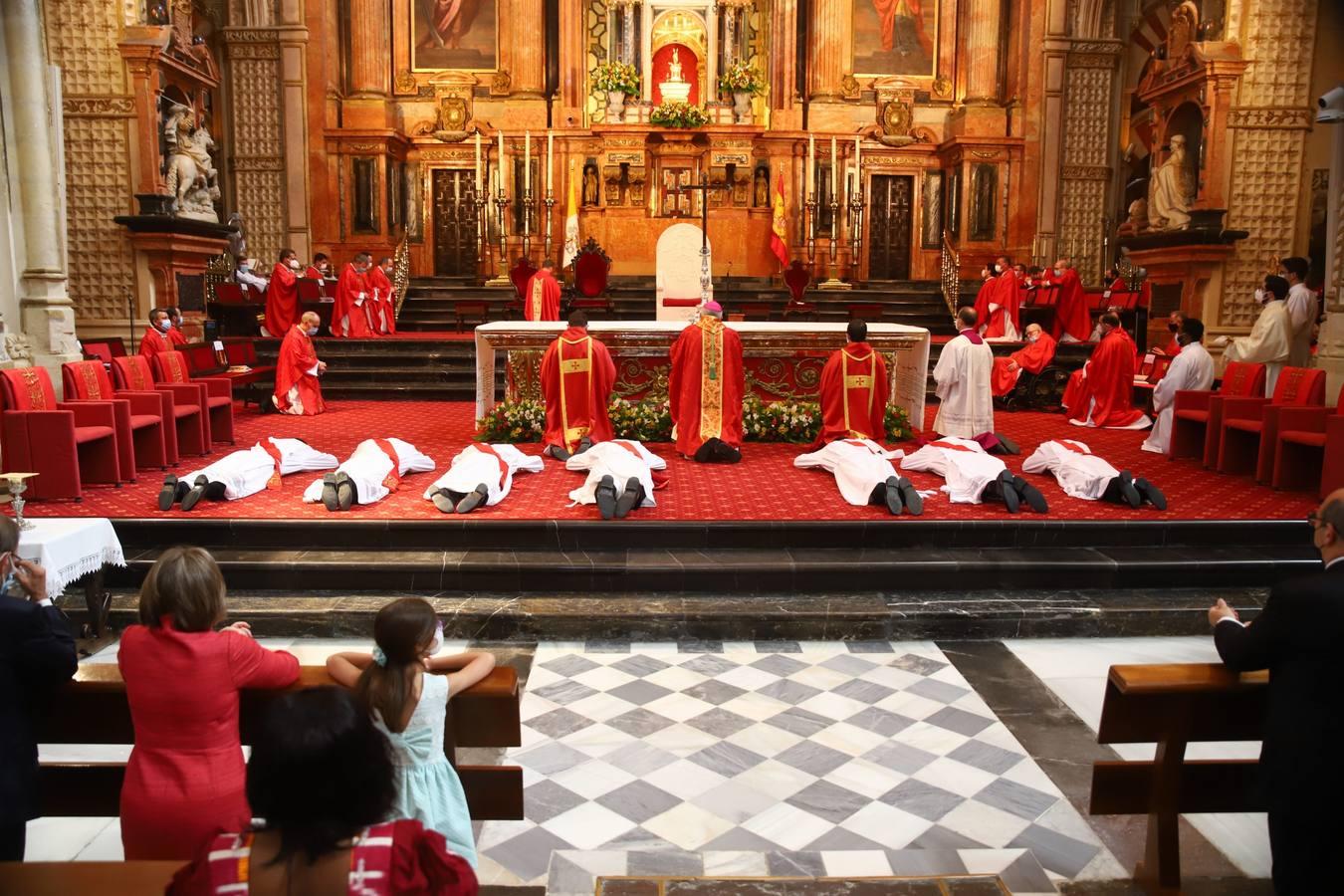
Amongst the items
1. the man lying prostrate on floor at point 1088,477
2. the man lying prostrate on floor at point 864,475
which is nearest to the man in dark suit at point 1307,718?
the man lying prostrate on floor at point 864,475

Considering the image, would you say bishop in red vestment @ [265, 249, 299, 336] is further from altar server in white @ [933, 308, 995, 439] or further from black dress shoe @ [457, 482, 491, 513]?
altar server in white @ [933, 308, 995, 439]

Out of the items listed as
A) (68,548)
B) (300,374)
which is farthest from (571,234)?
(68,548)

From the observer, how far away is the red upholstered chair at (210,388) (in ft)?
33.5

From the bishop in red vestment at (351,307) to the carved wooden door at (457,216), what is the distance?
14.1ft

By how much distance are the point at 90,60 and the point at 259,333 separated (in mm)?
4367

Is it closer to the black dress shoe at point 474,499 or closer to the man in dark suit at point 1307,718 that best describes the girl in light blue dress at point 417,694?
the man in dark suit at point 1307,718

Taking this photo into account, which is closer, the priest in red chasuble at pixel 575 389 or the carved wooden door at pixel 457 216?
the priest in red chasuble at pixel 575 389

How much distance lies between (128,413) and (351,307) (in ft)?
24.9

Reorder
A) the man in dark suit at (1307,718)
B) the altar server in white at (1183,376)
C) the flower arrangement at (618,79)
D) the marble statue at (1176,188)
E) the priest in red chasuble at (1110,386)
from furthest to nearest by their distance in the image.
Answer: the flower arrangement at (618,79), the marble statue at (1176,188), the priest in red chasuble at (1110,386), the altar server in white at (1183,376), the man in dark suit at (1307,718)

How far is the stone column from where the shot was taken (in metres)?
10.5

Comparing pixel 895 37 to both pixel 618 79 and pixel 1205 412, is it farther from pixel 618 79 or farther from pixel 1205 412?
pixel 1205 412

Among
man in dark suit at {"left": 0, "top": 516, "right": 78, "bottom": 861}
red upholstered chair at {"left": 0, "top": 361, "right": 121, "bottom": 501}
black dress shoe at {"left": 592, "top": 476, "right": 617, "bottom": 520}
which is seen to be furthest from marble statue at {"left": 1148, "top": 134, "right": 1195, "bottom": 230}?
man in dark suit at {"left": 0, "top": 516, "right": 78, "bottom": 861}

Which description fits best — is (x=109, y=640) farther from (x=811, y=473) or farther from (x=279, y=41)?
(x=279, y=41)

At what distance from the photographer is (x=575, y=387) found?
972 cm
